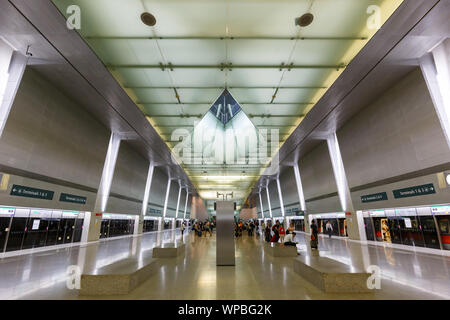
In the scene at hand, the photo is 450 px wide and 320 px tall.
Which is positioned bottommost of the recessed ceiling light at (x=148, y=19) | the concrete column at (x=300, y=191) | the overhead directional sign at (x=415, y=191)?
the overhead directional sign at (x=415, y=191)

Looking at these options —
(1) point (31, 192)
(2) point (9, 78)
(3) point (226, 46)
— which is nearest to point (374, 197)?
(3) point (226, 46)

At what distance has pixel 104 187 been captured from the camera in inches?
743

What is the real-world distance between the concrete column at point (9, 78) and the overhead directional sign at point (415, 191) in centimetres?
2019

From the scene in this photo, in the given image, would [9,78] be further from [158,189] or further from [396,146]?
[158,189]

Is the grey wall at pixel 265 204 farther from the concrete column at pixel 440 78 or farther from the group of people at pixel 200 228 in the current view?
the concrete column at pixel 440 78

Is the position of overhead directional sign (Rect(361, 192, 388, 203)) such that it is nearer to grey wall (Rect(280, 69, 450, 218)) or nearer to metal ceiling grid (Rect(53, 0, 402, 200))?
grey wall (Rect(280, 69, 450, 218))

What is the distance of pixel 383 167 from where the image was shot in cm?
1366

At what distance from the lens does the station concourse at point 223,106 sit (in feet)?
20.9

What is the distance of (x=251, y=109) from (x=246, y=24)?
7.57 m

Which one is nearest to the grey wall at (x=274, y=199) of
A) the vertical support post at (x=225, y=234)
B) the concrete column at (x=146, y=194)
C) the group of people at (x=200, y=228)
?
the group of people at (x=200, y=228)

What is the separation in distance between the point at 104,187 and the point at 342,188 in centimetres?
2070

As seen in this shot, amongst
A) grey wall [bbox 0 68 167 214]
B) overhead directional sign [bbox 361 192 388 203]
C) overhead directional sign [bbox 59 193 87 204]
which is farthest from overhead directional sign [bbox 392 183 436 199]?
overhead directional sign [bbox 59 193 87 204]
